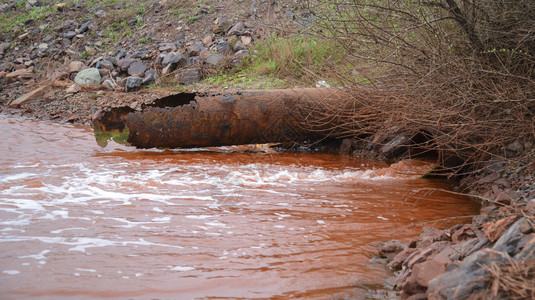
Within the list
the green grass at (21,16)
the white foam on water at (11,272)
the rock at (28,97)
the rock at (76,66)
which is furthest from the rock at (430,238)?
the green grass at (21,16)

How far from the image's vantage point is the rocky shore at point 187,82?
2.15 meters

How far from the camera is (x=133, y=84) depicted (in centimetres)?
1021

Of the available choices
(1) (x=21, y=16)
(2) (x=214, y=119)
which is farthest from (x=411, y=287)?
(1) (x=21, y=16)

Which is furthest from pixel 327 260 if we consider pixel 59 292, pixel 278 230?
pixel 59 292

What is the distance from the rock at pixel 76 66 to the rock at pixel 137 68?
1.28m

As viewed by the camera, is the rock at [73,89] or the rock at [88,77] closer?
the rock at [73,89]

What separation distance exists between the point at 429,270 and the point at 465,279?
0.28m

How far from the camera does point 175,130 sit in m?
6.09

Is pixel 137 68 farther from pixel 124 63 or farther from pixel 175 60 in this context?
pixel 175 60

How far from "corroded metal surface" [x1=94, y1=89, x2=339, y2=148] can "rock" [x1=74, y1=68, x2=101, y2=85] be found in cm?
510

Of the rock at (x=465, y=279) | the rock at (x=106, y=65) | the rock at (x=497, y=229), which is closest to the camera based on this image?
the rock at (x=465, y=279)

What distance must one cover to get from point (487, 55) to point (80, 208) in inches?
152

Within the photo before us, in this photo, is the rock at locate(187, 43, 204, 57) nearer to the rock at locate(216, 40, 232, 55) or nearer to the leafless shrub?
the rock at locate(216, 40, 232, 55)

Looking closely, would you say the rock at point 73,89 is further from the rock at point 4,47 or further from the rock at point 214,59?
the rock at point 4,47
